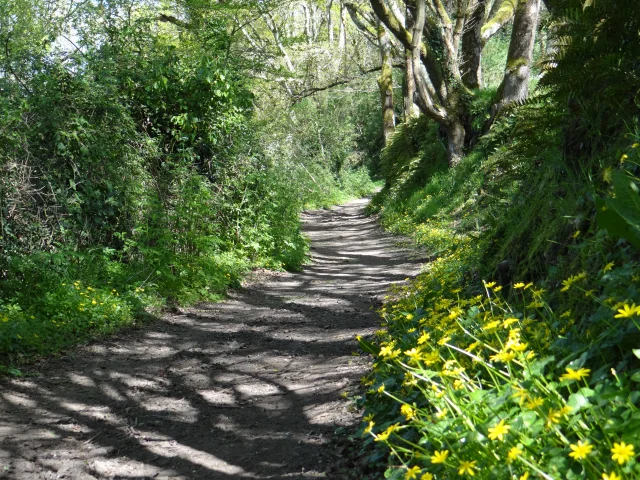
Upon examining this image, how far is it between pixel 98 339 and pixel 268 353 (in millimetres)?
1956

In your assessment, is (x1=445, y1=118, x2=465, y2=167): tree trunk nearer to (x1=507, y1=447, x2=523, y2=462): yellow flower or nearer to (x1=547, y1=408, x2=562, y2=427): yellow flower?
(x1=547, y1=408, x2=562, y2=427): yellow flower

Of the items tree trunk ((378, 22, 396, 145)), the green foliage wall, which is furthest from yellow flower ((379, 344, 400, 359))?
tree trunk ((378, 22, 396, 145))

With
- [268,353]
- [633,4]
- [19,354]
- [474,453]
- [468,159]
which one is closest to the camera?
[474,453]

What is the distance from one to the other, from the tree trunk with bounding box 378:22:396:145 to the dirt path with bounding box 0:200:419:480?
19092 mm

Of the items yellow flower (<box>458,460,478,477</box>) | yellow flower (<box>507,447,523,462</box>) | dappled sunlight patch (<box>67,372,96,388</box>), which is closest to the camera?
yellow flower (<box>507,447,523,462</box>)

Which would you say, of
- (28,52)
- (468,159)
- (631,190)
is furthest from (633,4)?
(468,159)

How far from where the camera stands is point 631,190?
279cm

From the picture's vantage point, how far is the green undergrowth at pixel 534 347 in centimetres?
217

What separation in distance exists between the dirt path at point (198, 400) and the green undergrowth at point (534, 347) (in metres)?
0.75

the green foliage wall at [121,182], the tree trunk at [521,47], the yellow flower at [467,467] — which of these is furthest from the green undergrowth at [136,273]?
the tree trunk at [521,47]

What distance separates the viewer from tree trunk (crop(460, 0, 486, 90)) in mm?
18953

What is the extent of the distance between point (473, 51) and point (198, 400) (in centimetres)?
1634

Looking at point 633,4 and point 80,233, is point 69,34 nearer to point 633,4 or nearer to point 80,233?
point 80,233

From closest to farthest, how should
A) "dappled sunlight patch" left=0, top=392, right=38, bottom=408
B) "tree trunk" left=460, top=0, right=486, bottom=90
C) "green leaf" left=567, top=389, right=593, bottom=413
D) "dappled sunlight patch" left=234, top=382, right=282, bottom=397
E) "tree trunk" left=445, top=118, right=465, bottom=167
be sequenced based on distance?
"green leaf" left=567, top=389, right=593, bottom=413, "dappled sunlight patch" left=0, top=392, right=38, bottom=408, "dappled sunlight patch" left=234, top=382, right=282, bottom=397, "tree trunk" left=445, top=118, right=465, bottom=167, "tree trunk" left=460, top=0, right=486, bottom=90
